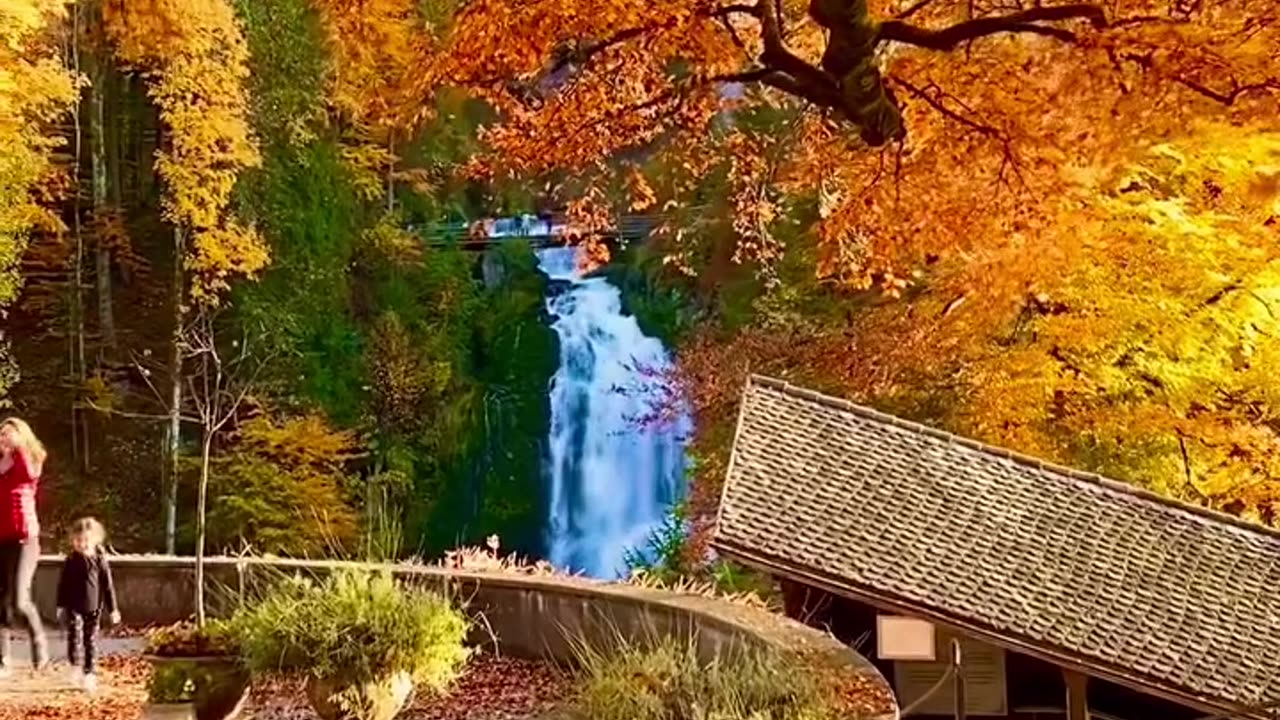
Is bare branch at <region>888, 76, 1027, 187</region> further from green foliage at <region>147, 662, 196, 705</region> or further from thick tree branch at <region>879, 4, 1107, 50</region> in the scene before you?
green foliage at <region>147, 662, 196, 705</region>

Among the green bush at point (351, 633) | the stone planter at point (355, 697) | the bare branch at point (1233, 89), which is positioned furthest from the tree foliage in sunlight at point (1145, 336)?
the stone planter at point (355, 697)

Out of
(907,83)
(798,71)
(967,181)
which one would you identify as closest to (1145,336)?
(967,181)

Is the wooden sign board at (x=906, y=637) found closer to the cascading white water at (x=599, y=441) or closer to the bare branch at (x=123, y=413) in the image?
the bare branch at (x=123, y=413)

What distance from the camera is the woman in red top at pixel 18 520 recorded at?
23.7ft

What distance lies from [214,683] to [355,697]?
2.30ft

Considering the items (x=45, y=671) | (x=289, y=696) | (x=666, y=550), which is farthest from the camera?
(x=666, y=550)

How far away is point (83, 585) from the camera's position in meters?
7.51

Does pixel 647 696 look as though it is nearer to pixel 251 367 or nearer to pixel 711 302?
pixel 711 302

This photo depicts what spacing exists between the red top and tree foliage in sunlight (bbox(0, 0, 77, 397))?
755cm

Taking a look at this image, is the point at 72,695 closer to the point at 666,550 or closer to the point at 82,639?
the point at 82,639

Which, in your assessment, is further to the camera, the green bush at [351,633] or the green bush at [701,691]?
the green bush at [351,633]

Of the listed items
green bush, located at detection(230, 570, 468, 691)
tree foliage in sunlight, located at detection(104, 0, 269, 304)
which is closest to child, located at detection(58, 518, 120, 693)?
green bush, located at detection(230, 570, 468, 691)

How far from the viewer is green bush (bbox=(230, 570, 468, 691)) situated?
5820 mm

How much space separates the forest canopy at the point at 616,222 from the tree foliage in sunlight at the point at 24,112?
6 cm
